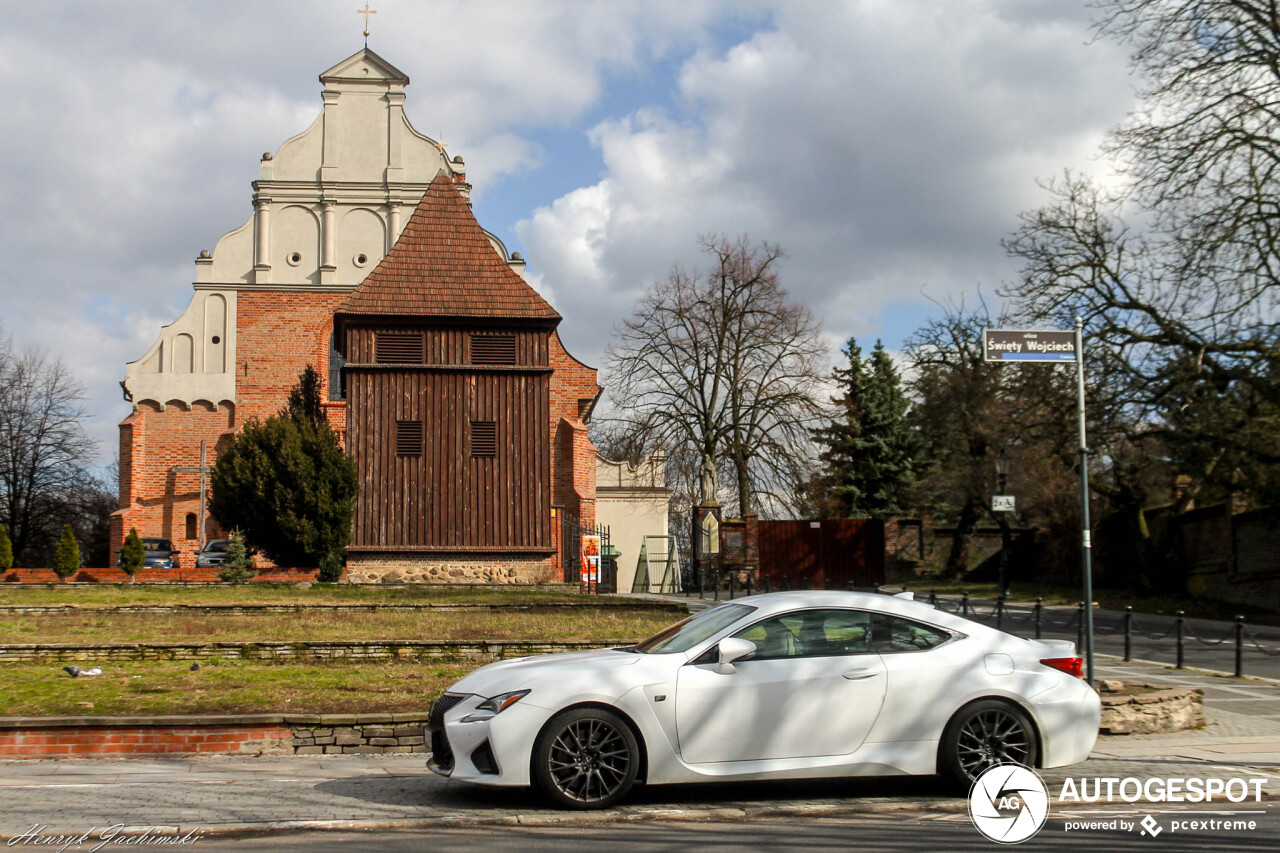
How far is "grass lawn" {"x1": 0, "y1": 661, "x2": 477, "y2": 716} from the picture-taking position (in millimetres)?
10953

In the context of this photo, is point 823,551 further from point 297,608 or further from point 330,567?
point 297,608

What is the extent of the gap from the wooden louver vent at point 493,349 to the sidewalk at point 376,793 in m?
22.2

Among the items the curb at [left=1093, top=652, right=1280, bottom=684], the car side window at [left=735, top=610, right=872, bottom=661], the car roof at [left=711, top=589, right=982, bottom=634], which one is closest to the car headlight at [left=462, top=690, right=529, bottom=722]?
the car side window at [left=735, top=610, right=872, bottom=661]

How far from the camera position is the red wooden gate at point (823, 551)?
42.6 metres

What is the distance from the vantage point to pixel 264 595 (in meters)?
24.0

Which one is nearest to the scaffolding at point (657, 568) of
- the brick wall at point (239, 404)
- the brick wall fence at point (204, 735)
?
the brick wall at point (239, 404)

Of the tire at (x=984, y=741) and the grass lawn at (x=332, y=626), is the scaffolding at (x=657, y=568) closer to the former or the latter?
the grass lawn at (x=332, y=626)

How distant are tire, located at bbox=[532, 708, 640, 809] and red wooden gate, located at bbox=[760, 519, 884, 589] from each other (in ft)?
114

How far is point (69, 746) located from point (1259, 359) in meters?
26.4

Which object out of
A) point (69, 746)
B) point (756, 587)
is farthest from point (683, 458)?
point (69, 746)

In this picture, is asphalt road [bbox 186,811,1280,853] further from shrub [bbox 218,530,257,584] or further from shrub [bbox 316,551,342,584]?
shrub [bbox 316,551,342,584]

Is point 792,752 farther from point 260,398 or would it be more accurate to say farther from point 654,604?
point 260,398

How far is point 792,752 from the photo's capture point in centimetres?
777

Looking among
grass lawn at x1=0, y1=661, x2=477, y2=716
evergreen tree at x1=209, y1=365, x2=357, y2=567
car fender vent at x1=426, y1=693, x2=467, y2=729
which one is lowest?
grass lawn at x1=0, y1=661, x2=477, y2=716
